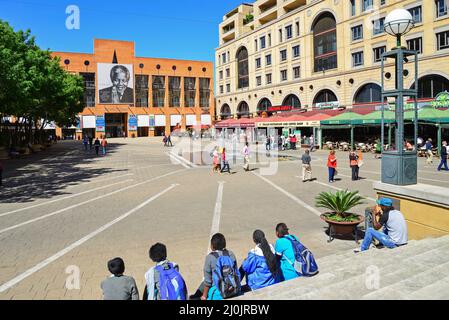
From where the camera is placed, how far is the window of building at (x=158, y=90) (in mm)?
83000

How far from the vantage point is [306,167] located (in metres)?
16.7

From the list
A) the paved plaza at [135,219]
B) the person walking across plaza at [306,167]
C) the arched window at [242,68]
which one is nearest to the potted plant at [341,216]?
the paved plaza at [135,219]

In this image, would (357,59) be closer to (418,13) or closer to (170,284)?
(418,13)

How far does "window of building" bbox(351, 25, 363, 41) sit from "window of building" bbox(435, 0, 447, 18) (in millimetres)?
8758

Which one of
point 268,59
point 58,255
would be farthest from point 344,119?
point 58,255

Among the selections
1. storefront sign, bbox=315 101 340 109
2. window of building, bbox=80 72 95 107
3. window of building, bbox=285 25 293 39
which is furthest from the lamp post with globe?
window of building, bbox=80 72 95 107

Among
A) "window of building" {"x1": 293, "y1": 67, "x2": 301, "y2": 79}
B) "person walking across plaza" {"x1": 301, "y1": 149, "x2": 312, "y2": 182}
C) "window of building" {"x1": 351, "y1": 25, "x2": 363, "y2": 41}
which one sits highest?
"window of building" {"x1": 351, "y1": 25, "x2": 363, "y2": 41}

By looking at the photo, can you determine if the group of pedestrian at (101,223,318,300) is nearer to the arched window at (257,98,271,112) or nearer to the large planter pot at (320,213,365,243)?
the large planter pot at (320,213,365,243)

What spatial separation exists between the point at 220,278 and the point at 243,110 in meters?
63.1

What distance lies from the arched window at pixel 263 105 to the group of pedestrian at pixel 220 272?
54.7 metres

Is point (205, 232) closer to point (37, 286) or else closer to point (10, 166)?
point (37, 286)

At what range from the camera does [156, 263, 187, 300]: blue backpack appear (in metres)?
4.46

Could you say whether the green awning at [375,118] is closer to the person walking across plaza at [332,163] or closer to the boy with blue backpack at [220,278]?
the person walking across plaza at [332,163]

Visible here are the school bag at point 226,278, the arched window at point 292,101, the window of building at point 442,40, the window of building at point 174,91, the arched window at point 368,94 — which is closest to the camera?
the school bag at point 226,278
